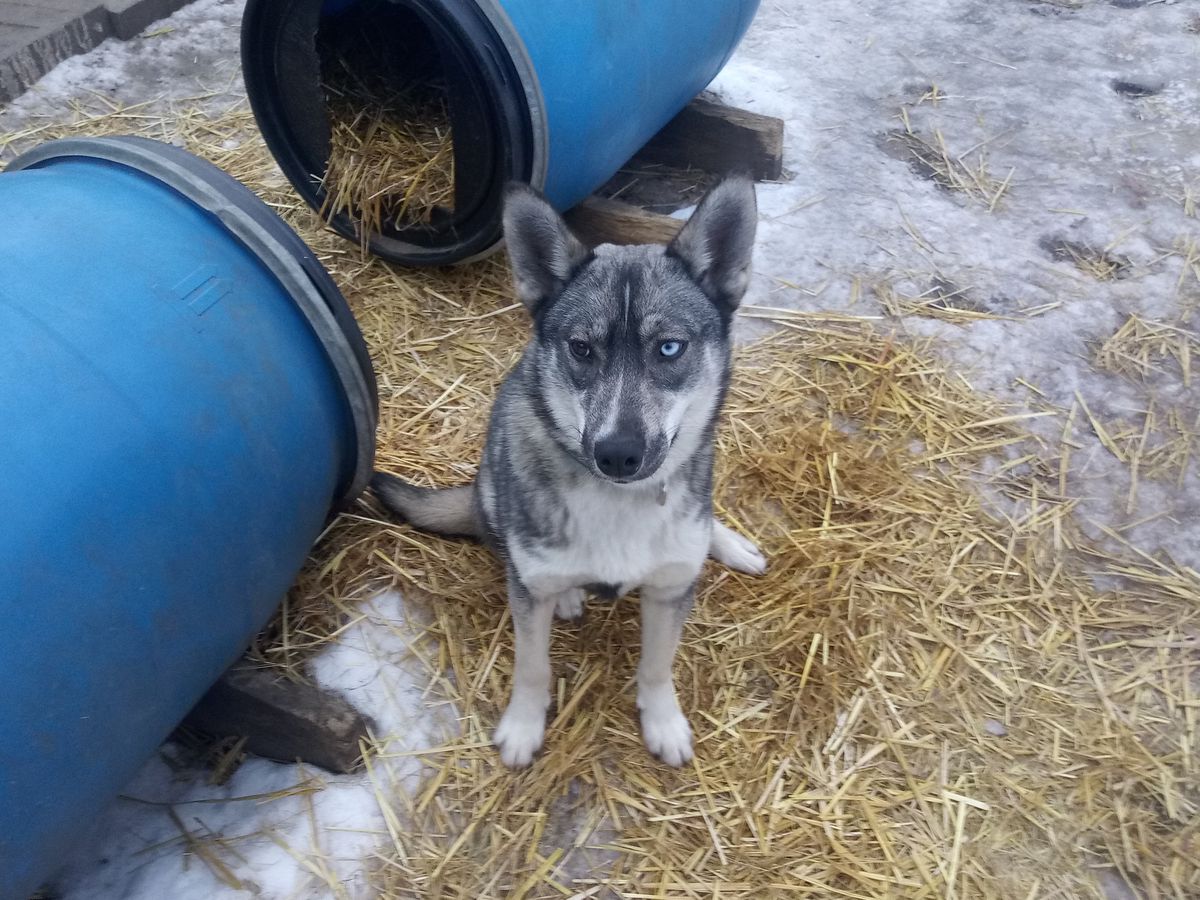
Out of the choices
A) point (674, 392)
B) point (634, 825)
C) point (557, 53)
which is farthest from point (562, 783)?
point (557, 53)

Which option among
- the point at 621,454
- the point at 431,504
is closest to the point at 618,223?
the point at 431,504

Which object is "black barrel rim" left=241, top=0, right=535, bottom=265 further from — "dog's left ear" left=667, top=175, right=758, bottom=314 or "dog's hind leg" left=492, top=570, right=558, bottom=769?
"dog's hind leg" left=492, top=570, right=558, bottom=769

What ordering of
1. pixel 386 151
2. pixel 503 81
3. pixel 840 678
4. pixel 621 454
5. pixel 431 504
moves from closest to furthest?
1. pixel 621 454
2. pixel 840 678
3. pixel 431 504
4. pixel 503 81
5. pixel 386 151

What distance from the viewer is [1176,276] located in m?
4.38

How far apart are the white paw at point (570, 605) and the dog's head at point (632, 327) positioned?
844 mm

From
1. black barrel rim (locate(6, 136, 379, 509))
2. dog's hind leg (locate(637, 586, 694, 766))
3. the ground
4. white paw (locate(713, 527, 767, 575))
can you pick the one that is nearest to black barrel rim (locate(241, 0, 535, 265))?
black barrel rim (locate(6, 136, 379, 509))

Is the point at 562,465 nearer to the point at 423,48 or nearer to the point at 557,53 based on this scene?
the point at 557,53

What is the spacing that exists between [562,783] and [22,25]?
18.6 ft

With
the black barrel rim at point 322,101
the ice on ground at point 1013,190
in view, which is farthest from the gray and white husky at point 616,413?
the ice on ground at point 1013,190

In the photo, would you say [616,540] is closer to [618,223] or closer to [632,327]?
[632,327]

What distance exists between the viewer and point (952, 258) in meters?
4.51

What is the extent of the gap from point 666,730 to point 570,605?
55 cm

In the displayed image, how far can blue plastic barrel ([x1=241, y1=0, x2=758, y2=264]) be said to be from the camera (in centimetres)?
334

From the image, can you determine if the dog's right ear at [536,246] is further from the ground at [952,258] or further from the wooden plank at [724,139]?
the wooden plank at [724,139]
